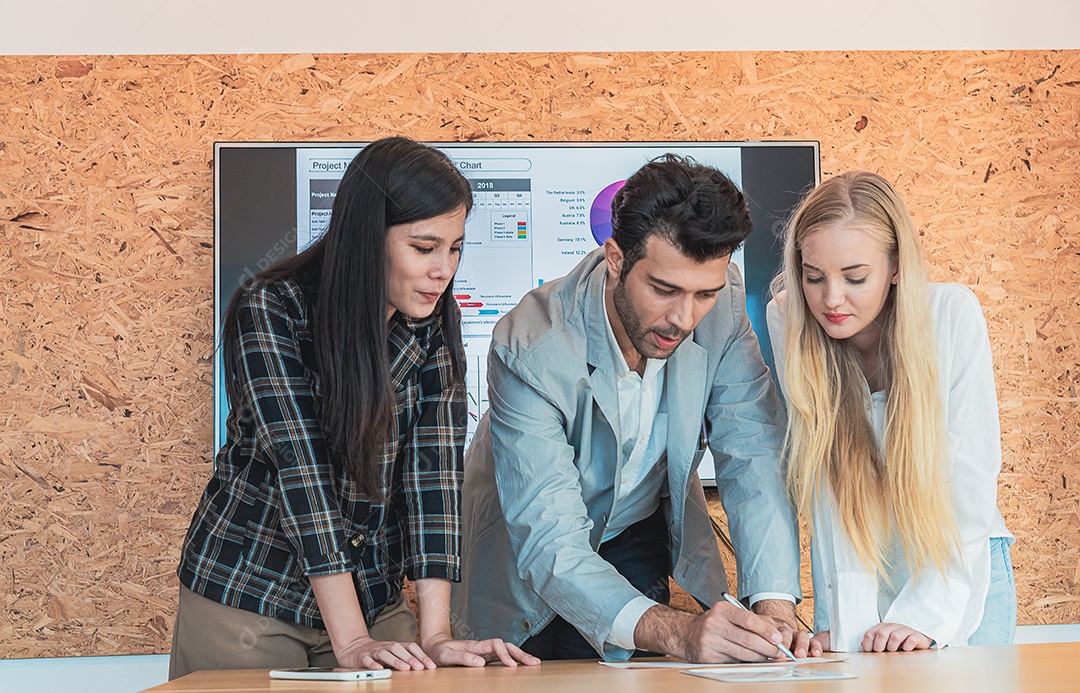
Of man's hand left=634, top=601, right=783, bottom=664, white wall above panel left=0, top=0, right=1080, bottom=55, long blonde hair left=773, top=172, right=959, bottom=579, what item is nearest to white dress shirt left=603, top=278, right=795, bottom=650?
long blonde hair left=773, top=172, right=959, bottom=579

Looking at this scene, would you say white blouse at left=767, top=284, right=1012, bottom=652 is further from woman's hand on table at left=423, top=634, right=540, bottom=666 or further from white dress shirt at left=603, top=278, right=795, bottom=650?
woman's hand on table at left=423, top=634, right=540, bottom=666

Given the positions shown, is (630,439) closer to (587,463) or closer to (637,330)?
(587,463)

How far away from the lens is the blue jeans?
68.6 inches

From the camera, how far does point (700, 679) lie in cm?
124

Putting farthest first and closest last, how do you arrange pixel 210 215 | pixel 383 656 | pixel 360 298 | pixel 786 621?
pixel 210 215 → pixel 786 621 → pixel 360 298 → pixel 383 656

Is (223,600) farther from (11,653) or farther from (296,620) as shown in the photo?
(11,653)

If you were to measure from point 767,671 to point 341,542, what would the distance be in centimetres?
60

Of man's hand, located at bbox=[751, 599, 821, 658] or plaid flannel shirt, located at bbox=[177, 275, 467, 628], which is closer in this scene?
plaid flannel shirt, located at bbox=[177, 275, 467, 628]

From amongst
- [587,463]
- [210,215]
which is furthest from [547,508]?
[210,215]

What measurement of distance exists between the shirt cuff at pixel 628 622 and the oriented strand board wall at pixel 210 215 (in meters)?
1.60

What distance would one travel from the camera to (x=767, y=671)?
1.30 m

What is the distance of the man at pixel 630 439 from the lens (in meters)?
1.68

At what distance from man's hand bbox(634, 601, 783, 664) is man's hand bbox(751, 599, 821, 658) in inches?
2.9

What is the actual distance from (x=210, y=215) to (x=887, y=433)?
1.91 m
